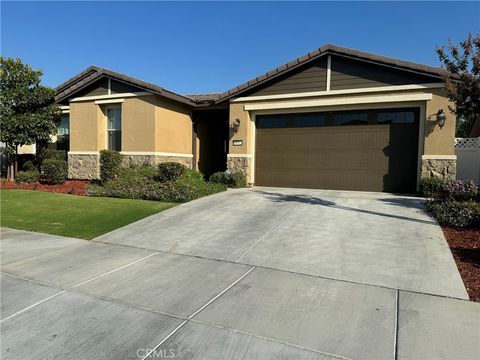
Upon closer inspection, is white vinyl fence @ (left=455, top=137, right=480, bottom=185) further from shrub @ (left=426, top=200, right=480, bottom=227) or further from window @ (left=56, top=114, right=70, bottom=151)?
window @ (left=56, top=114, right=70, bottom=151)

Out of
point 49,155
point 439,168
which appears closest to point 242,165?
point 439,168

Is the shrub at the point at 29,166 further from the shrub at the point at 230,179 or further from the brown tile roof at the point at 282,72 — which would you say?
the shrub at the point at 230,179

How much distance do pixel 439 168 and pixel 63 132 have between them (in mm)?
17182

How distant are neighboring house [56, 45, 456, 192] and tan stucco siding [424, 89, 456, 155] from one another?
29 millimetres

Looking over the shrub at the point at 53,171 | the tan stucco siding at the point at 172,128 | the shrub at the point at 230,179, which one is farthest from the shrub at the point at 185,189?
the shrub at the point at 53,171

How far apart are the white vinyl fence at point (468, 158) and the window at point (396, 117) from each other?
266cm

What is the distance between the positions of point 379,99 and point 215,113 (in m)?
8.86

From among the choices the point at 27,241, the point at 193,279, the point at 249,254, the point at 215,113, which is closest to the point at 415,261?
the point at 249,254

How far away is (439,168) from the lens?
1119 centimetres

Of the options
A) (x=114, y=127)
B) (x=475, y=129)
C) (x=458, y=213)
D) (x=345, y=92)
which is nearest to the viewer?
(x=458, y=213)

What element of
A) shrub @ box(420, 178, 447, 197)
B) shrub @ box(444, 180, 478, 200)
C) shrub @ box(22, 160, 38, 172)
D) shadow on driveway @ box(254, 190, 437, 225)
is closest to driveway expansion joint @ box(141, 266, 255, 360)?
shadow on driveway @ box(254, 190, 437, 225)

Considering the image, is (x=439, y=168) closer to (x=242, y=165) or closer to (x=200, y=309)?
(x=242, y=165)

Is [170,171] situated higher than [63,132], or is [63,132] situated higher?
[63,132]

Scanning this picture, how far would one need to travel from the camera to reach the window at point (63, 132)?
57.5ft
